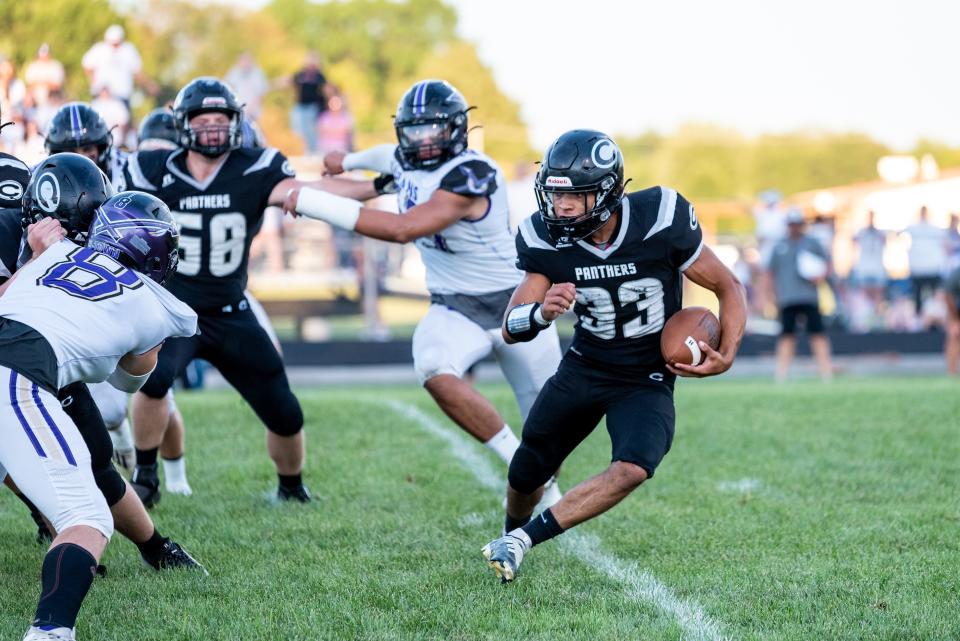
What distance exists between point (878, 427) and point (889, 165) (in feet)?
105

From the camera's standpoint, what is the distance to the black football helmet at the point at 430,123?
18.1ft

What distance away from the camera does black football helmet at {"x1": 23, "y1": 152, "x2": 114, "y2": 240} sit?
412cm

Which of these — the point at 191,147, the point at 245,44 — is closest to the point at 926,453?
the point at 191,147

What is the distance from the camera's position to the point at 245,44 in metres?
46.9

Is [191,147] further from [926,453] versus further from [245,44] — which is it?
[245,44]

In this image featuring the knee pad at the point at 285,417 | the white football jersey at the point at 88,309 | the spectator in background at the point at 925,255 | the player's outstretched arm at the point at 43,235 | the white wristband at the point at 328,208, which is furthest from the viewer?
the spectator in background at the point at 925,255

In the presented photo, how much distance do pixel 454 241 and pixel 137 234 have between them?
2.16m

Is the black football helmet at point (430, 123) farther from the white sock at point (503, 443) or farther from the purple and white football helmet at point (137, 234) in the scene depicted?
the purple and white football helmet at point (137, 234)

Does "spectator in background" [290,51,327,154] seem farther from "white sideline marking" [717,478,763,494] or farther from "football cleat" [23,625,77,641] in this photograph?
"football cleat" [23,625,77,641]

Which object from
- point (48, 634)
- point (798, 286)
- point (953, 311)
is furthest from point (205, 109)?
point (953, 311)

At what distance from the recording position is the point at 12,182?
449cm

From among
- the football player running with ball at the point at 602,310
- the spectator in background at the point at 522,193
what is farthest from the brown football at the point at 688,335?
the spectator in background at the point at 522,193

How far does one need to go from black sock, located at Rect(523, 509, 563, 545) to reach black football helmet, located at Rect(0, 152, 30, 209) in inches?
89.5

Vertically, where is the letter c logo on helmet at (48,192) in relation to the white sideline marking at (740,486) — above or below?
above
